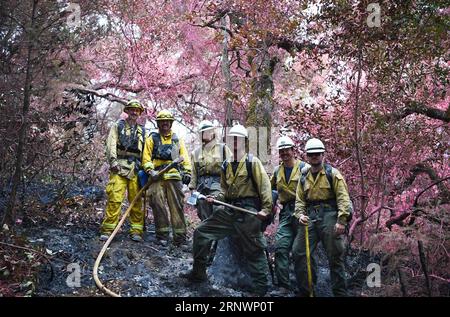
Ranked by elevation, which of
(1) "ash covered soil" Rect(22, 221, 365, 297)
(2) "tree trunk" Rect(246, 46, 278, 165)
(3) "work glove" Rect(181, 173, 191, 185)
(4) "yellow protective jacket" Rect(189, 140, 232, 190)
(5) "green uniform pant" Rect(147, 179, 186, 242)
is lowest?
(1) "ash covered soil" Rect(22, 221, 365, 297)

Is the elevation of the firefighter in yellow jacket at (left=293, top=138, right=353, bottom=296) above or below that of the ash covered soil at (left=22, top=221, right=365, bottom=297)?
above

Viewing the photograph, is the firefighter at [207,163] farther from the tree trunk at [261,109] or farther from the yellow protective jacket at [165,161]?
the tree trunk at [261,109]

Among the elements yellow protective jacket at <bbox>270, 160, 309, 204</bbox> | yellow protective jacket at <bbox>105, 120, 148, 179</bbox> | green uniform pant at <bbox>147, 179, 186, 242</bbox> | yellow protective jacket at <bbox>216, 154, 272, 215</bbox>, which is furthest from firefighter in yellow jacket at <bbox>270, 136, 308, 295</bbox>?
yellow protective jacket at <bbox>105, 120, 148, 179</bbox>

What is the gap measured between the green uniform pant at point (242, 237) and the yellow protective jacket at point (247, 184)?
19cm

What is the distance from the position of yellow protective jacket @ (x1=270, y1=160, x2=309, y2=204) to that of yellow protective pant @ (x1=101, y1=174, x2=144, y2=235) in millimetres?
2424

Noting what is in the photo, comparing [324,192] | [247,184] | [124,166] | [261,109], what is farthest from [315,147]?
[261,109]

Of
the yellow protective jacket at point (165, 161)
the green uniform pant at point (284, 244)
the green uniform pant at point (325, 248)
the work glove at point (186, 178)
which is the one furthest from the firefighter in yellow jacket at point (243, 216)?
the yellow protective jacket at point (165, 161)

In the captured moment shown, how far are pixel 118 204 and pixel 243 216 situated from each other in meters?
2.36

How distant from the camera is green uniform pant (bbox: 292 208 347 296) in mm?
5703

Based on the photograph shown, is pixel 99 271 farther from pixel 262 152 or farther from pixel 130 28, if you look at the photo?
pixel 130 28

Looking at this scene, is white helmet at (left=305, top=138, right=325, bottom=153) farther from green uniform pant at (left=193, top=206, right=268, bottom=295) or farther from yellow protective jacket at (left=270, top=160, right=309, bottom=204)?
green uniform pant at (left=193, top=206, right=268, bottom=295)
